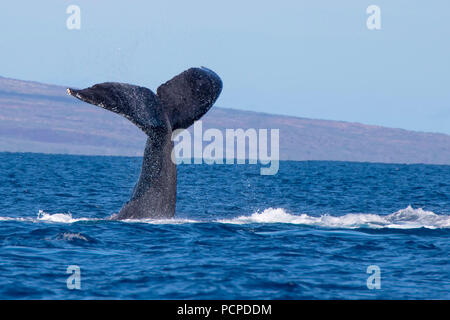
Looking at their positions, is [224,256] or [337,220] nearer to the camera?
[224,256]

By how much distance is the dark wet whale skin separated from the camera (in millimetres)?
14844

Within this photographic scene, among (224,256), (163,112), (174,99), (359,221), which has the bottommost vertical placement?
(224,256)

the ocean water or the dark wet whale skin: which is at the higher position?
the dark wet whale skin

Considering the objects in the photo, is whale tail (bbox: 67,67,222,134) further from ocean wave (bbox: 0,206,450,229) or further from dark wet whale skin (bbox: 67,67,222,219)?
ocean wave (bbox: 0,206,450,229)

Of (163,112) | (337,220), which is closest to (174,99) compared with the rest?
(163,112)

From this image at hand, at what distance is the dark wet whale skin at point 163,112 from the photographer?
48.7ft

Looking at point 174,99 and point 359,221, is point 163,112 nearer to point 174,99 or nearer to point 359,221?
point 174,99

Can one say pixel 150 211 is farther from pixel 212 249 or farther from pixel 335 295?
pixel 335 295

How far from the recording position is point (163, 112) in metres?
15.3

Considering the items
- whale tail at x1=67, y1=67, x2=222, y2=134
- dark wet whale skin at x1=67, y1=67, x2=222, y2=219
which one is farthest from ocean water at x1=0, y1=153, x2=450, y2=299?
whale tail at x1=67, y1=67, x2=222, y2=134
